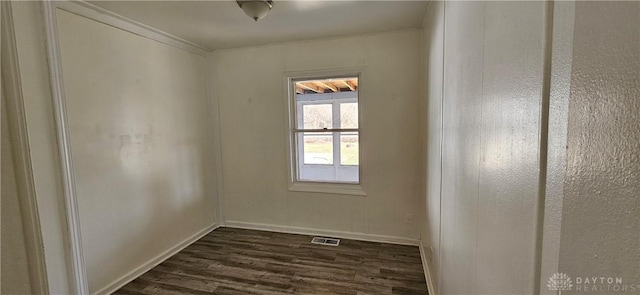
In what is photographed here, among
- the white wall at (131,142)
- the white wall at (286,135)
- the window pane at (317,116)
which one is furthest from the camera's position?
the window pane at (317,116)

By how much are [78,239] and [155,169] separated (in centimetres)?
225

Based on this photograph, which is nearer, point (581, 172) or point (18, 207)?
point (581, 172)

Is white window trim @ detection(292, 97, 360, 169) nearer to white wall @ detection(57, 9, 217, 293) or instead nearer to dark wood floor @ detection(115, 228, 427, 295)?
dark wood floor @ detection(115, 228, 427, 295)

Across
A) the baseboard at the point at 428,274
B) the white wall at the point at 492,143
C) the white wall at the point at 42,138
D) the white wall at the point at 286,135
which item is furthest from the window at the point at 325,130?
the white wall at the point at 42,138

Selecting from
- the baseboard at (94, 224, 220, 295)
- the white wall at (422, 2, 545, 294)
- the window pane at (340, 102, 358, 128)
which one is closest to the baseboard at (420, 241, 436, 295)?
the white wall at (422, 2, 545, 294)

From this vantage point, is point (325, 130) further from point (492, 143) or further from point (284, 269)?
point (492, 143)

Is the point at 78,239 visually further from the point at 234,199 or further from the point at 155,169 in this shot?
the point at 234,199

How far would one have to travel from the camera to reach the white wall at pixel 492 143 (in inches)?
23.3

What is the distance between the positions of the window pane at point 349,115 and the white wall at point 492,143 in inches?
65.8

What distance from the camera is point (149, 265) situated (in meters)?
2.69

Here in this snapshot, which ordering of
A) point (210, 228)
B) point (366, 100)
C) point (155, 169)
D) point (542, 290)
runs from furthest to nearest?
1. point (210, 228)
2. point (366, 100)
3. point (155, 169)
4. point (542, 290)

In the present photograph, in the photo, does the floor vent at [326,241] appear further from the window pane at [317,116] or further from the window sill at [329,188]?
the window pane at [317,116]

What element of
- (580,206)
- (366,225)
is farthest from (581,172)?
(366,225)

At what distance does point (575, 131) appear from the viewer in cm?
44
